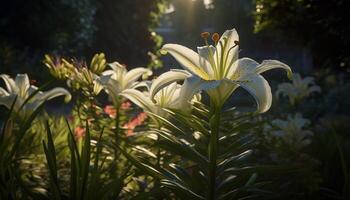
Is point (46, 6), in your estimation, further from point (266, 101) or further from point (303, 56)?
point (303, 56)

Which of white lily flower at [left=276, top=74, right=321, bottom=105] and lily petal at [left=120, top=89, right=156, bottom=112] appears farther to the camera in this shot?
white lily flower at [left=276, top=74, right=321, bottom=105]

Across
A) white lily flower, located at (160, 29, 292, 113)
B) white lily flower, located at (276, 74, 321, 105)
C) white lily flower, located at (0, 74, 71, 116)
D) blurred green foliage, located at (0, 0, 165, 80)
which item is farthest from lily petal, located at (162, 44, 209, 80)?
blurred green foliage, located at (0, 0, 165, 80)

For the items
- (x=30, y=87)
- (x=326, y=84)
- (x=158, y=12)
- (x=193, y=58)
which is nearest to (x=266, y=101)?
(x=193, y=58)

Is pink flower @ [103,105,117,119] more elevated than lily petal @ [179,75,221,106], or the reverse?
pink flower @ [103,105,117,119]

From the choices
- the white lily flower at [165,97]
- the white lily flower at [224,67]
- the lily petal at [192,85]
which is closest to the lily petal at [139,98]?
the white lily flower at [165,97]

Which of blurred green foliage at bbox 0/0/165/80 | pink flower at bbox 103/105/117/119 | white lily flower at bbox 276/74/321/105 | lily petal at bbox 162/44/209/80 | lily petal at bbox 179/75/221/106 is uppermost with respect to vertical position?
blurred green foliage at bbox 0/0/165/80

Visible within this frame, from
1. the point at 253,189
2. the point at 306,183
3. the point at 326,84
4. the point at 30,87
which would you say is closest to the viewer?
the point at 253,189

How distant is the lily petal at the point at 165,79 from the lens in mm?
1987

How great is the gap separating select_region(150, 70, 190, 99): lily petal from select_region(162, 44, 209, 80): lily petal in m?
0.03

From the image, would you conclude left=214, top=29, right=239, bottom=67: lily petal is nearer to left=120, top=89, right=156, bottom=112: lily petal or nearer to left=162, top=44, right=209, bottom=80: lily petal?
left=162, top=44, right=209, bottom=80: lily petal

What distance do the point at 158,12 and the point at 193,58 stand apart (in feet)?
56.6

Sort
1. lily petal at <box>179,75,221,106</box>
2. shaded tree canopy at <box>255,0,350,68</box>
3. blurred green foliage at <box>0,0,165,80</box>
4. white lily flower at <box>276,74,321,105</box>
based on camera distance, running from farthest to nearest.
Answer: blurred green foliage at <box>0,0,165,80</box>, shaded tree canopy at <box>255,0,350,68</box>, white lily flower at <box>276,74,321,105</box>, lily petal at <box>179,75,221,106</box>

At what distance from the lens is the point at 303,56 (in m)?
38.1

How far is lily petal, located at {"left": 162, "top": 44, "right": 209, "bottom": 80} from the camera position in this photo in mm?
2021
